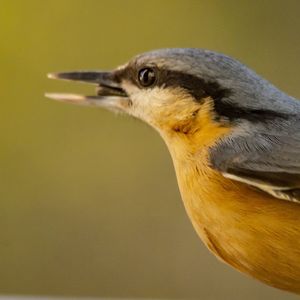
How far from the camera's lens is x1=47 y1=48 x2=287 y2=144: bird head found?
4.23 ft

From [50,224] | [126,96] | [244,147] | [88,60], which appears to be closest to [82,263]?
[50,224]

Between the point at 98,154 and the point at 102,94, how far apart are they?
1.50 m

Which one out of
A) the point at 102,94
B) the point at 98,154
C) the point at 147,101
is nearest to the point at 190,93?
the point at 147,101

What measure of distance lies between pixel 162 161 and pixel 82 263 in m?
0.49

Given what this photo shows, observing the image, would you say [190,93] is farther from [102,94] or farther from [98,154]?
[98,154]

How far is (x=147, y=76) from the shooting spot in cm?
140

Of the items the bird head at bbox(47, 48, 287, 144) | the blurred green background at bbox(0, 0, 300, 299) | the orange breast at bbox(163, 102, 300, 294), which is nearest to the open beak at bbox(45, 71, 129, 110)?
the bird head at bbox(47, 48, 287, 144)

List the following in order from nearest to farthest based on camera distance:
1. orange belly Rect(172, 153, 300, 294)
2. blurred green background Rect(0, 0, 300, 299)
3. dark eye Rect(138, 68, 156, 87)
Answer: orange belly Rect(172, 153, 300, 294)
dark eye Rect(138, 68, 156, 87)
blurred green background Rect(0, 0, 300, 299)

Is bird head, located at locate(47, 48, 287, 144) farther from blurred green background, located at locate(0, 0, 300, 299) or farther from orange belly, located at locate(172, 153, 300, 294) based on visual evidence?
blurred green background, located at locate(0, 0, 300, 299)

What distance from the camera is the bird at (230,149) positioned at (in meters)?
1.19

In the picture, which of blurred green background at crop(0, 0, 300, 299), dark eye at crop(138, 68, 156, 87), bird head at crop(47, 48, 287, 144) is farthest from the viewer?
blurred green background at crop(0, 0, 300, 299)

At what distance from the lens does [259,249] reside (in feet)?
3.91

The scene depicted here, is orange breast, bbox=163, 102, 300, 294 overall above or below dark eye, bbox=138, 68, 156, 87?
below

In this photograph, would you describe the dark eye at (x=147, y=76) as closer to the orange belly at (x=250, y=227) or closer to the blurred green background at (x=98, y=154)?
the orange belly at (x=250, y=227)
